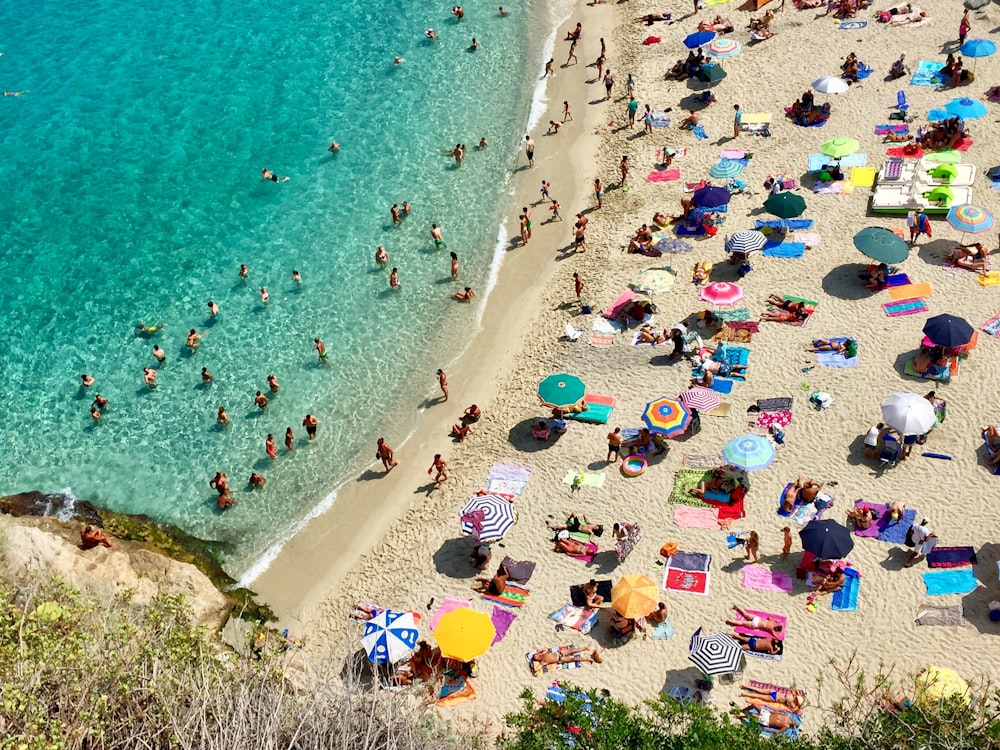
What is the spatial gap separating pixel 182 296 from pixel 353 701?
73.6ft

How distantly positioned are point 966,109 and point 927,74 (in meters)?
4.35

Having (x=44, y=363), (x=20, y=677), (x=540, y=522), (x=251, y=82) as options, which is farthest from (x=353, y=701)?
(x=251, y=82)

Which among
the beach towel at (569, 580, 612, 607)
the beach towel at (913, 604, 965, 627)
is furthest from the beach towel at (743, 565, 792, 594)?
the beach towel at (569, 580, 612, 607)

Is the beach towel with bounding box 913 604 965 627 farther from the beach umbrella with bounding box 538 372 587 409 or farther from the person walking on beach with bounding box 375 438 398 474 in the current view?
the person walking on beach with bounding box 375 438 398 474

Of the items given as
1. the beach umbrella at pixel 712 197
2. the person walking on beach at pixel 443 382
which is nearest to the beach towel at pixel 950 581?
the person walking on beach at pixel 443 382

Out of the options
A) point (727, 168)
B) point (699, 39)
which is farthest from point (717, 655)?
point (699, 39)

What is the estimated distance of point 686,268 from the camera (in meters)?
32.3

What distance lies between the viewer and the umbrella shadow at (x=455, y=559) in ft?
81.0

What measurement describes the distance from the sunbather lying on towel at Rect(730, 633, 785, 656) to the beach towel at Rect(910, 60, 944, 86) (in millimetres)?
26613

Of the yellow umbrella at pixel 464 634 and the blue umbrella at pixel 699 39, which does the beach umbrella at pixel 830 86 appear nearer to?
the blue umbrella at pixel 699 39

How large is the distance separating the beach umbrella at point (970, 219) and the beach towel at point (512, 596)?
18.7 m

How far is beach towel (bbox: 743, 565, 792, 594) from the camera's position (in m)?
22.7

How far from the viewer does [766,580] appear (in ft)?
75.2

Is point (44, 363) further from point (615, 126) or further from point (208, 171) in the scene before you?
point (615, 126)
